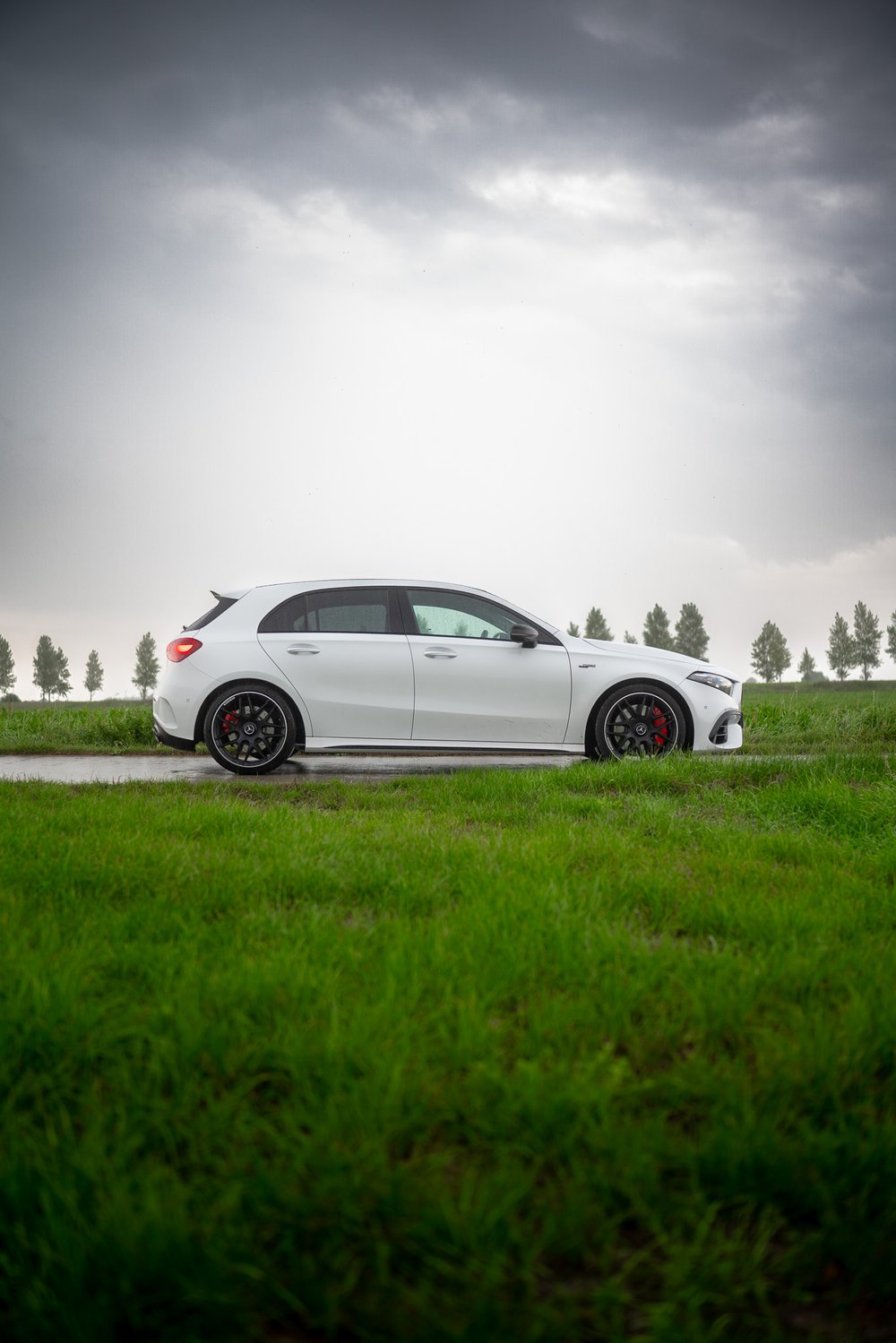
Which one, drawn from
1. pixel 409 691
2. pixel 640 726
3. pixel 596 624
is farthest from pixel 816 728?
pixel 596 624

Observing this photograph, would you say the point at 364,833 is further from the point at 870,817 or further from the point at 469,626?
the point at 469,626

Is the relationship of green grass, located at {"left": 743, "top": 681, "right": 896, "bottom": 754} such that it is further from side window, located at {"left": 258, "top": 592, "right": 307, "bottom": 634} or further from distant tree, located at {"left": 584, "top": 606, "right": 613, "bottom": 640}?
distant tree, located at {"left": 584, "top": 606, "right": 613, "bottom": 640}

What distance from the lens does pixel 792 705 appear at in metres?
16.5

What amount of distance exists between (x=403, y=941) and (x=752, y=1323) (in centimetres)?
172

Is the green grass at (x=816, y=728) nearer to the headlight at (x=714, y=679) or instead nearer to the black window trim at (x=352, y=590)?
the headlight at (x=714, y=679)

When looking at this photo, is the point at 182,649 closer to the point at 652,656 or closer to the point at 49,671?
the point at 652,656

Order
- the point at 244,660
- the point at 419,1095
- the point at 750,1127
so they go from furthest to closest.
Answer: the point at 244,660
the point at 419,1095
the point at 750,1127

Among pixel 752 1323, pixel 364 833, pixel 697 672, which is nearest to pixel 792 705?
pixel 697 672

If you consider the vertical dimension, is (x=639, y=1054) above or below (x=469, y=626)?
below

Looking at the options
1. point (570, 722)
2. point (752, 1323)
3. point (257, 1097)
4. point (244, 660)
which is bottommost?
point (752, 1323)

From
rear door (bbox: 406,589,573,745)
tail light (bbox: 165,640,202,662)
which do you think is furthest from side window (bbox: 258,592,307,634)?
rear door (bbox: 406,589,573,745)

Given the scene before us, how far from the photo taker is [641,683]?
28.0 ft

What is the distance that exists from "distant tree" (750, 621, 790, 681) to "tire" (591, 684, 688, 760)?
81252 mm

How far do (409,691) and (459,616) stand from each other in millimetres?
929
